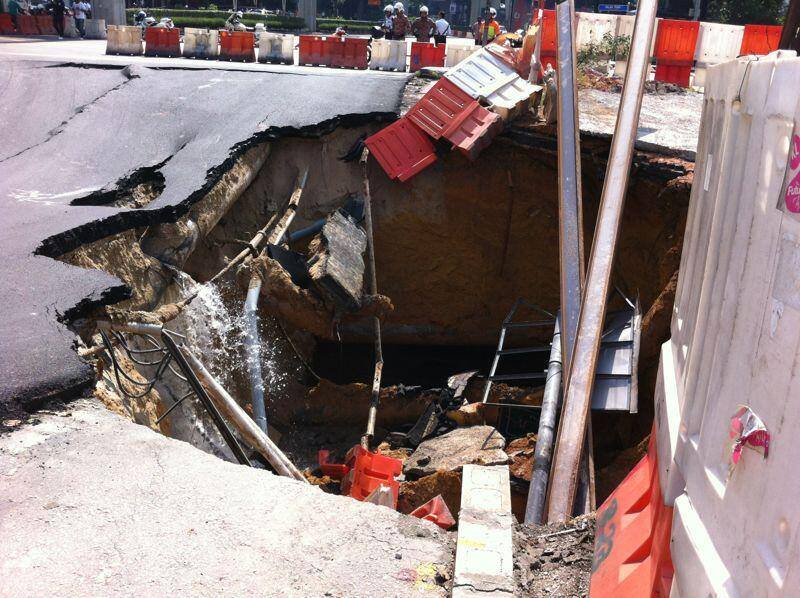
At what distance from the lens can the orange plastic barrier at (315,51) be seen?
19.7 metres

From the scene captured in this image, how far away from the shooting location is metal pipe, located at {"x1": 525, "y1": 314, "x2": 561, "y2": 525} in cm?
565

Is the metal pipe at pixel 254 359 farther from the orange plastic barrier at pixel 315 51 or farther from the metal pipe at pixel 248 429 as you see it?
the orange plastic barrier at pixel 315 51

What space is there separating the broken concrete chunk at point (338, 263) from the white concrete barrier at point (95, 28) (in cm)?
1903

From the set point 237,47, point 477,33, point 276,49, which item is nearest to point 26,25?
point 237,47

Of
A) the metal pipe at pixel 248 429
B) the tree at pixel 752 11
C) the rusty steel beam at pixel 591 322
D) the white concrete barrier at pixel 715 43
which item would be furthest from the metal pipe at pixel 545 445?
the tree at pixel 752 11

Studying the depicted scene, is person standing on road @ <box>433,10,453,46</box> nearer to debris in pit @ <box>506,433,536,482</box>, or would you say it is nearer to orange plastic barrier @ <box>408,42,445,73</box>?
orange plastic barrier @ <box>408,42,445,73</box>

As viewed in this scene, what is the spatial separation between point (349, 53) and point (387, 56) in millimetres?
999

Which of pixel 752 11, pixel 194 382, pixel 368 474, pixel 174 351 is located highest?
pixel 752 11

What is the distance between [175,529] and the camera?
3.60 metres

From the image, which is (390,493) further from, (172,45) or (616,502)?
Result: (172,45)

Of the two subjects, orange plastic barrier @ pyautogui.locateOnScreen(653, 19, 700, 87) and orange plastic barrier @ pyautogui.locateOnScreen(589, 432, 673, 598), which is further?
orange plastic barrier @ pyautogui.locateOnScreen(653, 19, 700, 87)

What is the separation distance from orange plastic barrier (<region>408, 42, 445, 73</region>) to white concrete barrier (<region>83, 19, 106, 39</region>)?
11593 mm

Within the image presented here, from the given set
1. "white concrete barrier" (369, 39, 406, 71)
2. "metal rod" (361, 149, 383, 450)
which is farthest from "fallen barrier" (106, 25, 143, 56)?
"metal rod" (361, 149, 383, 450)

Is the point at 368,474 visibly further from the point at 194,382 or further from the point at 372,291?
the point at 372,291
